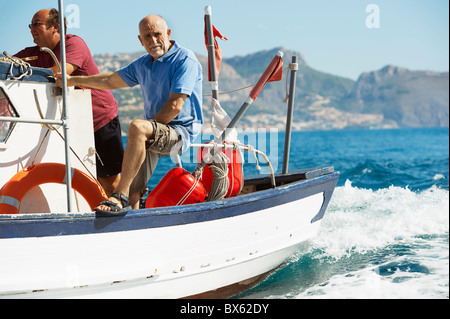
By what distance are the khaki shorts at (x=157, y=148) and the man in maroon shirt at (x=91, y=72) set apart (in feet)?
1.42

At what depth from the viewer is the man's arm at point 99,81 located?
5.18m

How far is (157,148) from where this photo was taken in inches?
195

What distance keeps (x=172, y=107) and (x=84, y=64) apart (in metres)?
1.25

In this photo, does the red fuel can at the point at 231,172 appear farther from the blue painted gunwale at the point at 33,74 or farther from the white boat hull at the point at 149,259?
the blue painted gunwale at the point at 33,74

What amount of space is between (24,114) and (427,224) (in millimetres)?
7026

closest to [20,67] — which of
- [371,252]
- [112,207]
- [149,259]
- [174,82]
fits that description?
[174,82]

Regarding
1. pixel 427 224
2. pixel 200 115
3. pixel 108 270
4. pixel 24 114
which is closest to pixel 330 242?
pixel 427 224

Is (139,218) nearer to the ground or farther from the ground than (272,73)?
nearer to the ground

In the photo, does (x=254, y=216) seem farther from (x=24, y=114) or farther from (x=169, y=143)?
(x=24, y=114)

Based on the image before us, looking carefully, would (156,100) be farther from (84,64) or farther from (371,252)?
(371,252)

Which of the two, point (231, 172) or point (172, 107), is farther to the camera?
point (231, 172)

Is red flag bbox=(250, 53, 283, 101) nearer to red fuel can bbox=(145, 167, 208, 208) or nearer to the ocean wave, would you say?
red fuel can bbox=(145, 167, 208, 208)

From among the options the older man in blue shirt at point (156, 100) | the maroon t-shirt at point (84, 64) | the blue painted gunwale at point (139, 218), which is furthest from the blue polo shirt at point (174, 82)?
the blue painted gunwale at point (139, 218)

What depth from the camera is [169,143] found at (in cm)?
494
